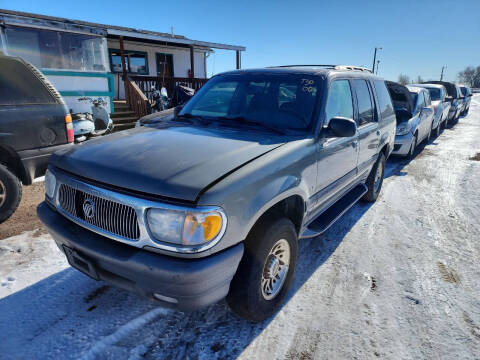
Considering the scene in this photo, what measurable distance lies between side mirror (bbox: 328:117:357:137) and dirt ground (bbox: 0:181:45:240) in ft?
11.4

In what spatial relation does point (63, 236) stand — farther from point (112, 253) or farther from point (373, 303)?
point (373, 303)

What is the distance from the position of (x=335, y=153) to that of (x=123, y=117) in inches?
394

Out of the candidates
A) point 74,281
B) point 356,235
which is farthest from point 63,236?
point 356,235

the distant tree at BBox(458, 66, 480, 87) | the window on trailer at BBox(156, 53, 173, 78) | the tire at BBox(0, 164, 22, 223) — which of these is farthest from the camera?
the distant tree at BBox(458, 66, 480, 87)

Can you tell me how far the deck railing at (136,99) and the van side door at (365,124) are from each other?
852 centimetres

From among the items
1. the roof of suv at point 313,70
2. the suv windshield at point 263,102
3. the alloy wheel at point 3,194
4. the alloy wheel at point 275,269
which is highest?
the roof of suv at point 313,70

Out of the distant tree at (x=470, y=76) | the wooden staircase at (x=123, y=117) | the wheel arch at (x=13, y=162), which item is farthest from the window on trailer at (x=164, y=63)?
the distant tree at (x=470, y=76)

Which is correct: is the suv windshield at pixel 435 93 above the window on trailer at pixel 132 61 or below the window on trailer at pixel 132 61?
below

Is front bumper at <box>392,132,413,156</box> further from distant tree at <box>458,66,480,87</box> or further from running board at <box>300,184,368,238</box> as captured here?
A: distant tree at <box>458,66,480,87</box>

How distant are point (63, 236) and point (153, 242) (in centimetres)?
80

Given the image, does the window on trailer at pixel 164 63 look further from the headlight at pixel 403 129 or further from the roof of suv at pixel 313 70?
the roof of suv at pixel 313 70

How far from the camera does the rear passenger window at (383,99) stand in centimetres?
444

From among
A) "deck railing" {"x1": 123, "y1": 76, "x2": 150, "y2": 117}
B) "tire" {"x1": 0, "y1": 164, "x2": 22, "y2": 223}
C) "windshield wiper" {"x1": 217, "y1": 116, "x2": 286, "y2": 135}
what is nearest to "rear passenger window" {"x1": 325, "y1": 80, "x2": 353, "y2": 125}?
"windshield wiper" {"x1": 217, "y1": 116, "x2": 286, "y2": 135}

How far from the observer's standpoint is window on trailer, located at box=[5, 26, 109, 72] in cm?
880
